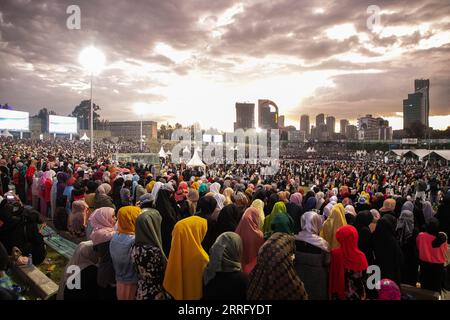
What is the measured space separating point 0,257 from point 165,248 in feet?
6.84

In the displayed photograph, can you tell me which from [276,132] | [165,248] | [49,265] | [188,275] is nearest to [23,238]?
[49,265]

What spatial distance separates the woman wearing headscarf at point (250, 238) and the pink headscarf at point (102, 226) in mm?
1663

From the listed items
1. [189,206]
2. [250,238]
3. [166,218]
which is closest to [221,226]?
[250,238]

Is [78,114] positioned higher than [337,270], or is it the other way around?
[78,114]

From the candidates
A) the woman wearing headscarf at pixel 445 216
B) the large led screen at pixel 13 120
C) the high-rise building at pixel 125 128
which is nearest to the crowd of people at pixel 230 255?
the woman wearing headscarf at pixel 445 216

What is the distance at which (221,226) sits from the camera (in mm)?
4598

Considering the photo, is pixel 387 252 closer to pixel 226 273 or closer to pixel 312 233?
pixel 312 233

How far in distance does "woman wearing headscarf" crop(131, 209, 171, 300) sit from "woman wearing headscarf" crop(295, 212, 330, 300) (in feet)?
5.21

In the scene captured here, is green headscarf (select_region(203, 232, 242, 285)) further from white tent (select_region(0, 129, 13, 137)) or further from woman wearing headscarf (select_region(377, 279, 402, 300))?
white tent (select_region(0, 129, 13, 137))

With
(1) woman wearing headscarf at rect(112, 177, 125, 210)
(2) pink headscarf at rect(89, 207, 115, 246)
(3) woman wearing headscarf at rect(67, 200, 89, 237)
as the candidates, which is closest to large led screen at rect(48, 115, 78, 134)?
(1) woman wearing headscarf at rect(112, 177, 125, 210)

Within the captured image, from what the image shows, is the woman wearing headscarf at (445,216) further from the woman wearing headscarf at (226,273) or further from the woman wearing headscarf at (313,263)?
the woman wearing headscarf at (226,273)
